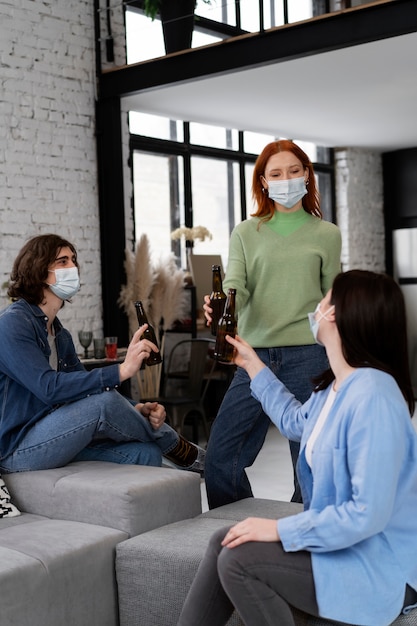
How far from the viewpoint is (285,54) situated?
16.5 feet

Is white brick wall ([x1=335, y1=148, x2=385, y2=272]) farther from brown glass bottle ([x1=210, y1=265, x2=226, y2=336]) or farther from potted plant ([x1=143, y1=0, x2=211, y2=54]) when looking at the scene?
brown glass bottle ([x1=210, y1=265, x2=226, y2=336])

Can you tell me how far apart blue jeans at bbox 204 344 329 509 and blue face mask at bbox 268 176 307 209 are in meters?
0.51

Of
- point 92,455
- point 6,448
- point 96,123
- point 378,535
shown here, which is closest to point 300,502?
point 92,455

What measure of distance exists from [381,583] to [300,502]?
129 centimetres

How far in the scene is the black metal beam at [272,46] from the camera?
4.57 meters

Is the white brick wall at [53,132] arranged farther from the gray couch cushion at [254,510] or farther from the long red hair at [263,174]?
the gray couch cushion at [254,510]

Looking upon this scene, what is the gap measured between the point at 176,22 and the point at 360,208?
3.94 m

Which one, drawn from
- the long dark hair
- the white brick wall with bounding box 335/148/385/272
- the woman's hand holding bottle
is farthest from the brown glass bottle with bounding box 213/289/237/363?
the white brick wall with bounding box 335/148/385/272

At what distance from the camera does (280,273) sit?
9.92ft

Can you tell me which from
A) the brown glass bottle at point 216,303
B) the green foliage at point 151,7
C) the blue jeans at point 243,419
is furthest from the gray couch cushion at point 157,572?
the green foliage at point 151,7

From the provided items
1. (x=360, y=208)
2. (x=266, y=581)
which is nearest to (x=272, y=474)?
(x=266, y=581)

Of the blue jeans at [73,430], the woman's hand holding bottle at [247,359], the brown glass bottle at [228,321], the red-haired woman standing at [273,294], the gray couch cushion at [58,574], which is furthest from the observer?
the red-haired woman standing at [273,294]

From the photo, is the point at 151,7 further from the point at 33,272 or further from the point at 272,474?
the point at 33,272

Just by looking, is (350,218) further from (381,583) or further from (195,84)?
(381,583)
